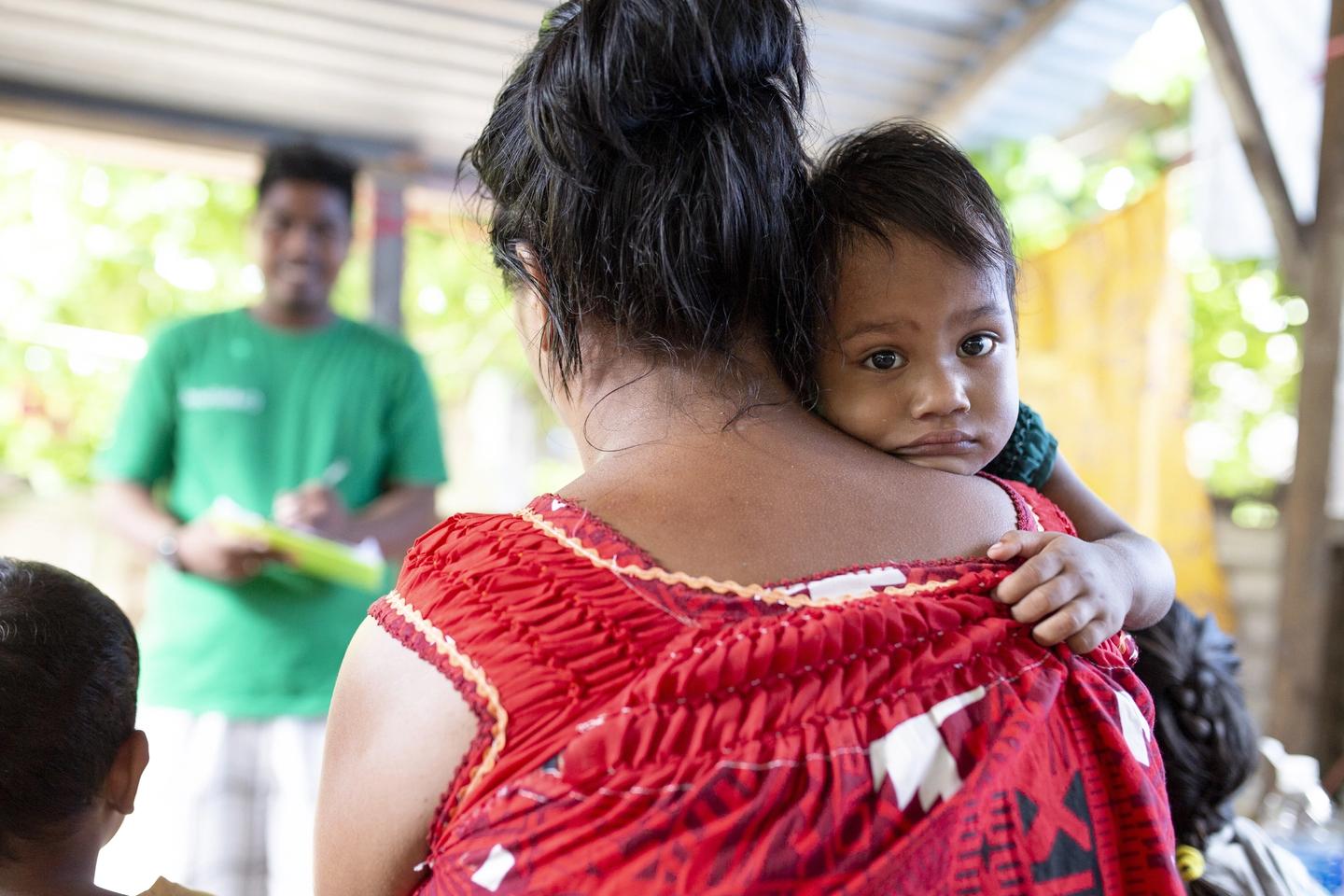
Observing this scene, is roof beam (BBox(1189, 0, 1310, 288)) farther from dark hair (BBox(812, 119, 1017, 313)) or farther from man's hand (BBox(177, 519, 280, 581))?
man's hand (BBox(177, 519, 280, 581))

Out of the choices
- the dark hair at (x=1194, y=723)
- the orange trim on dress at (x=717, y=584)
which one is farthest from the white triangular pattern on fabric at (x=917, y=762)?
the dark hair at (x=1194, y=723)

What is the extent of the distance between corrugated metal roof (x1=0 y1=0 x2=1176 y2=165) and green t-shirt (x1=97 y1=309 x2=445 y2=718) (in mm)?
1084

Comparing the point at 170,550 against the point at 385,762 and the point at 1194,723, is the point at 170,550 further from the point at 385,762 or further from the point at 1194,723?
the point at 1194,723

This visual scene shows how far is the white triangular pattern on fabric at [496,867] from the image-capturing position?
92 centimetres

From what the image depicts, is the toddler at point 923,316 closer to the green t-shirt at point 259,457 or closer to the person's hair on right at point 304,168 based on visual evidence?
the green t-shirt at point 259,457

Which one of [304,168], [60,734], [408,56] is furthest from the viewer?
[408,56]

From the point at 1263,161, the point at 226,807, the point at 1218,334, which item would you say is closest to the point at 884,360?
the point at 226,807

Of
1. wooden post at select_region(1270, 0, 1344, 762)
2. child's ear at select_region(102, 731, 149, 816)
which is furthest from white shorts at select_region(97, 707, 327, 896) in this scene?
wooden post at select_region(1270, 0, 1344, 762)

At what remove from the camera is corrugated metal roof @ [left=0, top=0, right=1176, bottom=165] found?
11.7 ft

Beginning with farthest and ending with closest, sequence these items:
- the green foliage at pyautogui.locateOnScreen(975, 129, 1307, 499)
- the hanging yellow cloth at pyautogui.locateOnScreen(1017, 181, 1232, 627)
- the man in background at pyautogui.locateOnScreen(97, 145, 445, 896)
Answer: the green foliage at pyautogui.locateOnScreen(975, 129, 1307, 499)
the hanging yellow cloth at pyautogui.locateOnScreen(1017, 181, 1232, 627)
the man in background at pyautogui.locateOnScreen(97, 145, 445, 896)

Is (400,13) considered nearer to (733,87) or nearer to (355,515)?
(355,515)

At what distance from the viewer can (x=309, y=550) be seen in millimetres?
2621

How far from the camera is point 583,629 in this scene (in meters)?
0.96

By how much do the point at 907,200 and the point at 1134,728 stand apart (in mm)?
544
